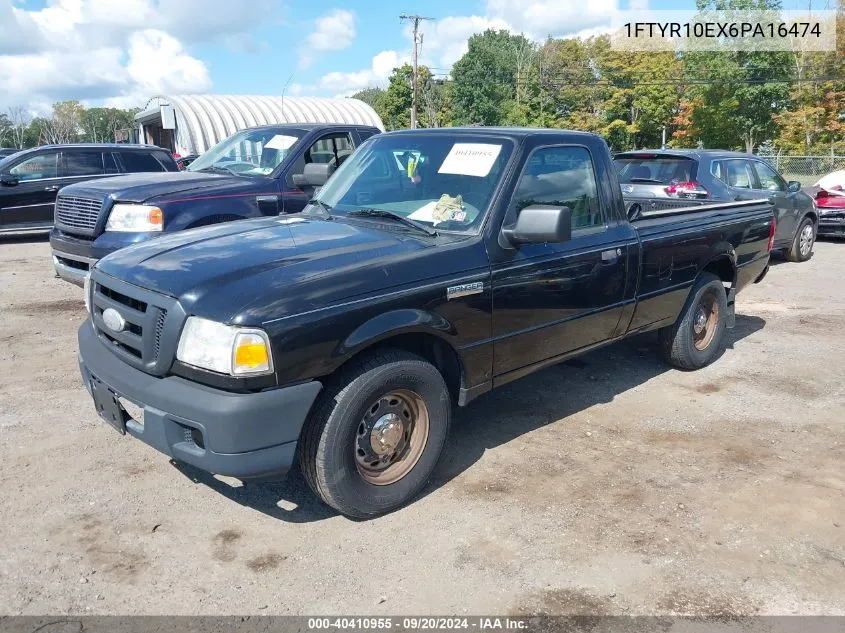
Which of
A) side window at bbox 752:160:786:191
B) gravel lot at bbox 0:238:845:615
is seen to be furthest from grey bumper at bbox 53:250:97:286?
side window at bbox 752:160:786:191

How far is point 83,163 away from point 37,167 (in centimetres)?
84

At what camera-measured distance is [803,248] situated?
12312 millimetres

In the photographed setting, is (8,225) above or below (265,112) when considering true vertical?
below

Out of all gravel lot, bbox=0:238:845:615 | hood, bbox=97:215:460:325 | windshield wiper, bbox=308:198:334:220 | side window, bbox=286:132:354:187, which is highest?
side window, bbox=286:132:354:187

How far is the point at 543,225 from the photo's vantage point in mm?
3797

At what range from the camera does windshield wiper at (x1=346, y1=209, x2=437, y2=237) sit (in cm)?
399

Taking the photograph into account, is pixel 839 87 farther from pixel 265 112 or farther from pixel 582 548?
pixel 582 548

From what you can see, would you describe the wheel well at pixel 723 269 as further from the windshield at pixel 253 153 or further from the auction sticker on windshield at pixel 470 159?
the windshield at pixel 253 153

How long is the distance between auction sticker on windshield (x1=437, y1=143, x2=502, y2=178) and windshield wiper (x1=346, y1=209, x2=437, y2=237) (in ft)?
1.37

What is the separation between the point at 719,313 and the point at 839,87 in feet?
136

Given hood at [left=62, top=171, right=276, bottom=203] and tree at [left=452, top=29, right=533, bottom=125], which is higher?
tree at [left=452, top=29, right=533, bottom=125]

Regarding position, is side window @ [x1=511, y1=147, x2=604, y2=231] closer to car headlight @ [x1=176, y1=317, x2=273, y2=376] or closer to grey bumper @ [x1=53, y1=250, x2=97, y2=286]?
car headlight @ [x1=176, y1=317, x2=273, y2=376]

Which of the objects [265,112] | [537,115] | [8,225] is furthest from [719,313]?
[537,115]

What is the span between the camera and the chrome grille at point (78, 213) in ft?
22.8
